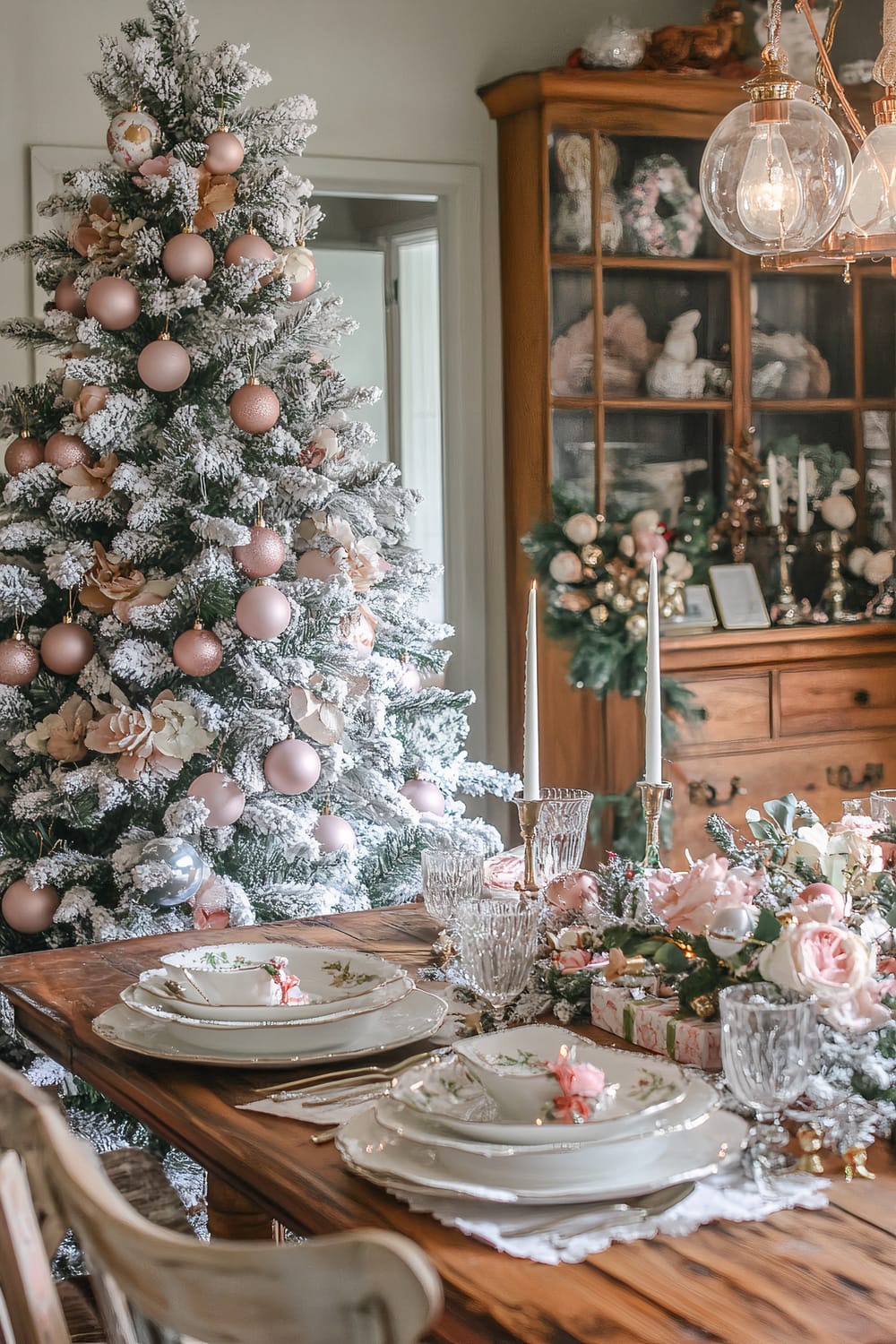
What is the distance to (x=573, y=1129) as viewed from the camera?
1.00 m

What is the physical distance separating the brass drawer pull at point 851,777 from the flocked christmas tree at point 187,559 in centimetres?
176

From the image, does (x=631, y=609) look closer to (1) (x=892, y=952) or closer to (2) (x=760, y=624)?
(2) (x=760, y=624)

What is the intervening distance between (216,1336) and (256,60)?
3534 mm

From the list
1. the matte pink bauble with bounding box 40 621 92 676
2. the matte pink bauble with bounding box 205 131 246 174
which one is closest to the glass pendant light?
the matte pink bauble with bounding box 205 131 246 174

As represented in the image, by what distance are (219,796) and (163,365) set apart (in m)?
0.69

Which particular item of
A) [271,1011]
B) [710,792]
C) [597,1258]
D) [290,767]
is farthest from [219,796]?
→ [710,792]

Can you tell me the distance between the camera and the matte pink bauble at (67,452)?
2.47 m

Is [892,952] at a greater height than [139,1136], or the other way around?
[892,952]

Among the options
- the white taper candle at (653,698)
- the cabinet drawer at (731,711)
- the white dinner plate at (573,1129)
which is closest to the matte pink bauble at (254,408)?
the white taper candle at (653,698)

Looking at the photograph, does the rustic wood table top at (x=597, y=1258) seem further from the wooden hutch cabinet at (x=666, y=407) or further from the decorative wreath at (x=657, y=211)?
the decorative wreath at (x=657, y=211)

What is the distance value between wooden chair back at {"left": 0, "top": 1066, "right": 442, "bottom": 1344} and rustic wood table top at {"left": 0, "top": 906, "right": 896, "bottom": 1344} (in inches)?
8.3

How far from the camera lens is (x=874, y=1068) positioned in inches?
44.0

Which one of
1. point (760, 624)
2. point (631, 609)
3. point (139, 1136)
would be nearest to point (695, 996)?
point (139, 1136)

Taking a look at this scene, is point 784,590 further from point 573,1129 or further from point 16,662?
point 573,1129
